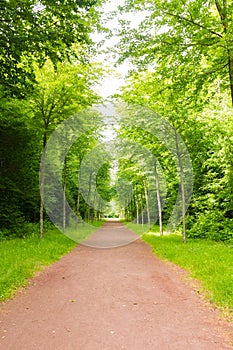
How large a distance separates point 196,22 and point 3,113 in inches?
469

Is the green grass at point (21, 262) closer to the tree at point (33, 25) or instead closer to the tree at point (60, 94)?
the tree at point (60, 94)

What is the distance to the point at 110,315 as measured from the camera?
5508mm

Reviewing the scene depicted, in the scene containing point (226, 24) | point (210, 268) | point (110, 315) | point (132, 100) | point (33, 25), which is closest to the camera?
point (110, 315)

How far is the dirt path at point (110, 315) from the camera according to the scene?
441 centimetres

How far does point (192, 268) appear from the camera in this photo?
9.23 meters

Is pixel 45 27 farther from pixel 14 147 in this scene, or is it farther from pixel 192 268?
pixel 14 147

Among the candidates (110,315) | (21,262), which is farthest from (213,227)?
(110,315)

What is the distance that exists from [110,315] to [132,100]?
12.6 meters

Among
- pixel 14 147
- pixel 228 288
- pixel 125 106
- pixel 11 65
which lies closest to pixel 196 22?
pixel 11 65

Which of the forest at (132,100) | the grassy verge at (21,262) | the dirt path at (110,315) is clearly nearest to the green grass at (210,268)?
the dirt path at (110,315)

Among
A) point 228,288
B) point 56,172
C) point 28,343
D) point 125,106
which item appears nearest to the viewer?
point 28,343

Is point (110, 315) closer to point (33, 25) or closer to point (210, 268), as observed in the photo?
point (210, 268)

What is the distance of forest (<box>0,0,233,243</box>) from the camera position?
24.0 ft

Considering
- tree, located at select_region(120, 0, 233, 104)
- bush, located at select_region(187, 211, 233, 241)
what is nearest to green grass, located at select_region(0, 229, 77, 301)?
tree, located at select_region(120, 0, 233, 104)
